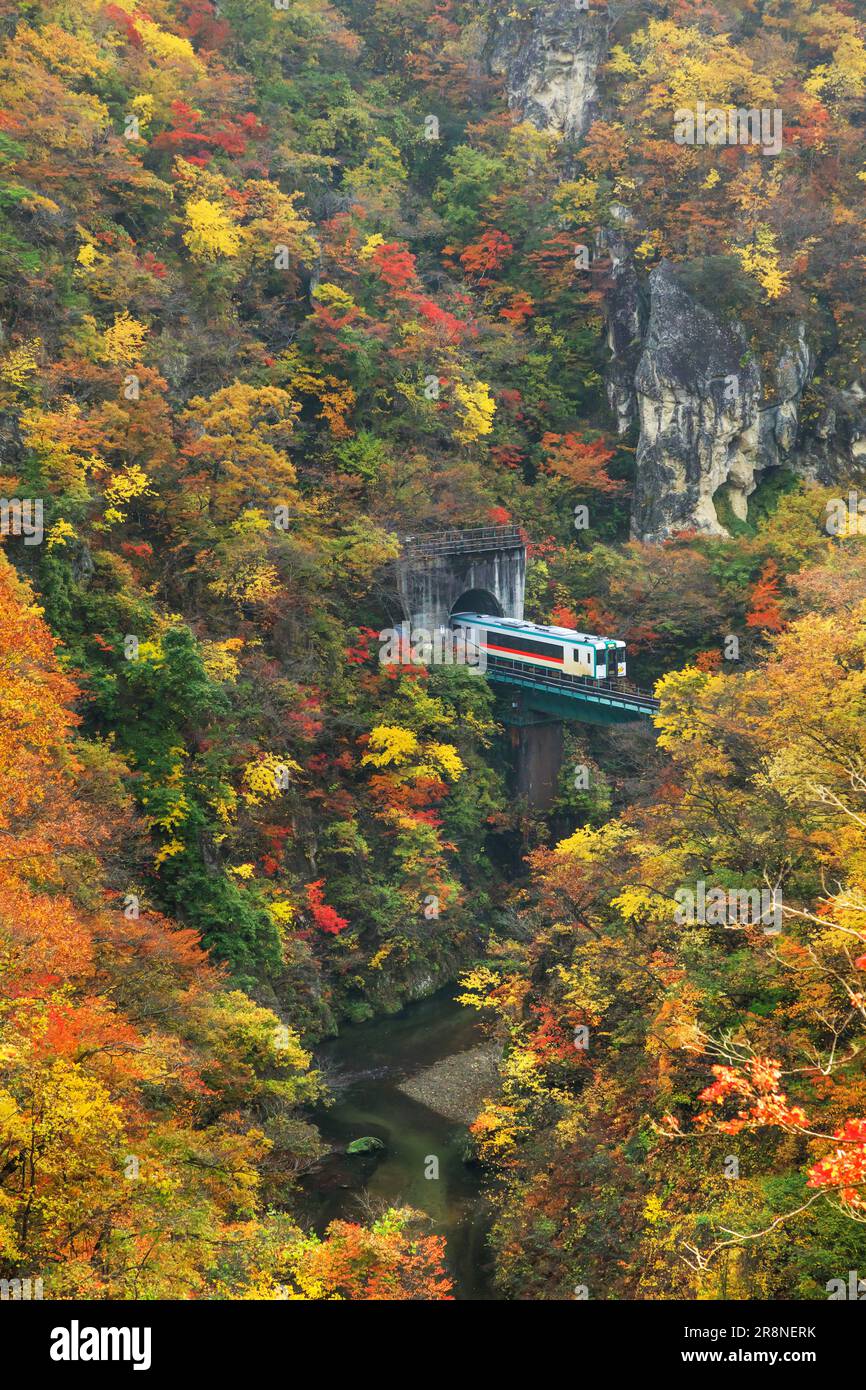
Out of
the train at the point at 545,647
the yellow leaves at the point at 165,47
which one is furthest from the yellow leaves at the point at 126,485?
the yellow leaves at the point at 165,47

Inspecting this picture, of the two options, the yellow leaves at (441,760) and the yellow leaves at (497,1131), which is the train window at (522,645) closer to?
the yellow leaves at (441,760)

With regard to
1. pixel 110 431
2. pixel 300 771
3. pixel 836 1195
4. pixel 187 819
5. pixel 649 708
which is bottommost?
pixel 836 1195

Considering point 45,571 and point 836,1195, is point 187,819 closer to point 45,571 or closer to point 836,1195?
point 45,571

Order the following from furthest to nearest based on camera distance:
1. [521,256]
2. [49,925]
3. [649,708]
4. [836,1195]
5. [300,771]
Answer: [521,256] < [649,708] < [300,771] < [49,925] < [836,1195]

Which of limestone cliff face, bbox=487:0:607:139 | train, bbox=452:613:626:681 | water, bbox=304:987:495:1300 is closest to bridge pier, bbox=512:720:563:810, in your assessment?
train, bbox=452:613:626:681

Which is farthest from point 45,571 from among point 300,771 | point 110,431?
point 300,771
